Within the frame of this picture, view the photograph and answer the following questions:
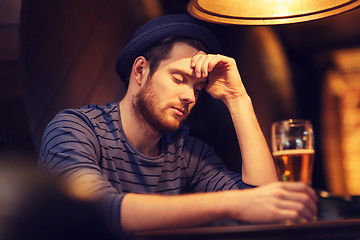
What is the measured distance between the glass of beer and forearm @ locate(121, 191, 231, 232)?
232 millimetres

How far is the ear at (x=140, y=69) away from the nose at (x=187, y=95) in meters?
0.21

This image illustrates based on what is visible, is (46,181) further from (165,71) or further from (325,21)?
(325,21)

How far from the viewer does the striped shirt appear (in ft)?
3.69

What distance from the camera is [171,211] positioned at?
848mm

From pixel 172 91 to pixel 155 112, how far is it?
4.3 inches

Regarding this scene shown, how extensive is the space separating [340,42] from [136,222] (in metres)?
3.36

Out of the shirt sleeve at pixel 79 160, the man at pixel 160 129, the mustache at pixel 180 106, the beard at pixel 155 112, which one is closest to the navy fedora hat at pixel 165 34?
the man at pixel 160 129

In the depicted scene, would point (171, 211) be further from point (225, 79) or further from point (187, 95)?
point (225, 79)

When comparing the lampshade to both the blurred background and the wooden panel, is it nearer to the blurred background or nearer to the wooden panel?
the blurred background

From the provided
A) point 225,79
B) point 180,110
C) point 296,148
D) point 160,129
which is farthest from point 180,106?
point 296,148

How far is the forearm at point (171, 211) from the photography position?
2.71ft

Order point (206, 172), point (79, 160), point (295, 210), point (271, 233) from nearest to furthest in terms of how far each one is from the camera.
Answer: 1. point (271, 233)
2. point (295, 210)
3. point (79, 160)
4. point (206, 172)

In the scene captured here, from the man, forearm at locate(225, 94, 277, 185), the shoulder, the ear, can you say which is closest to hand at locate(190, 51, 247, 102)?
the man

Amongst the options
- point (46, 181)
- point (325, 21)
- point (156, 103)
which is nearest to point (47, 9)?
point (156, 103)
